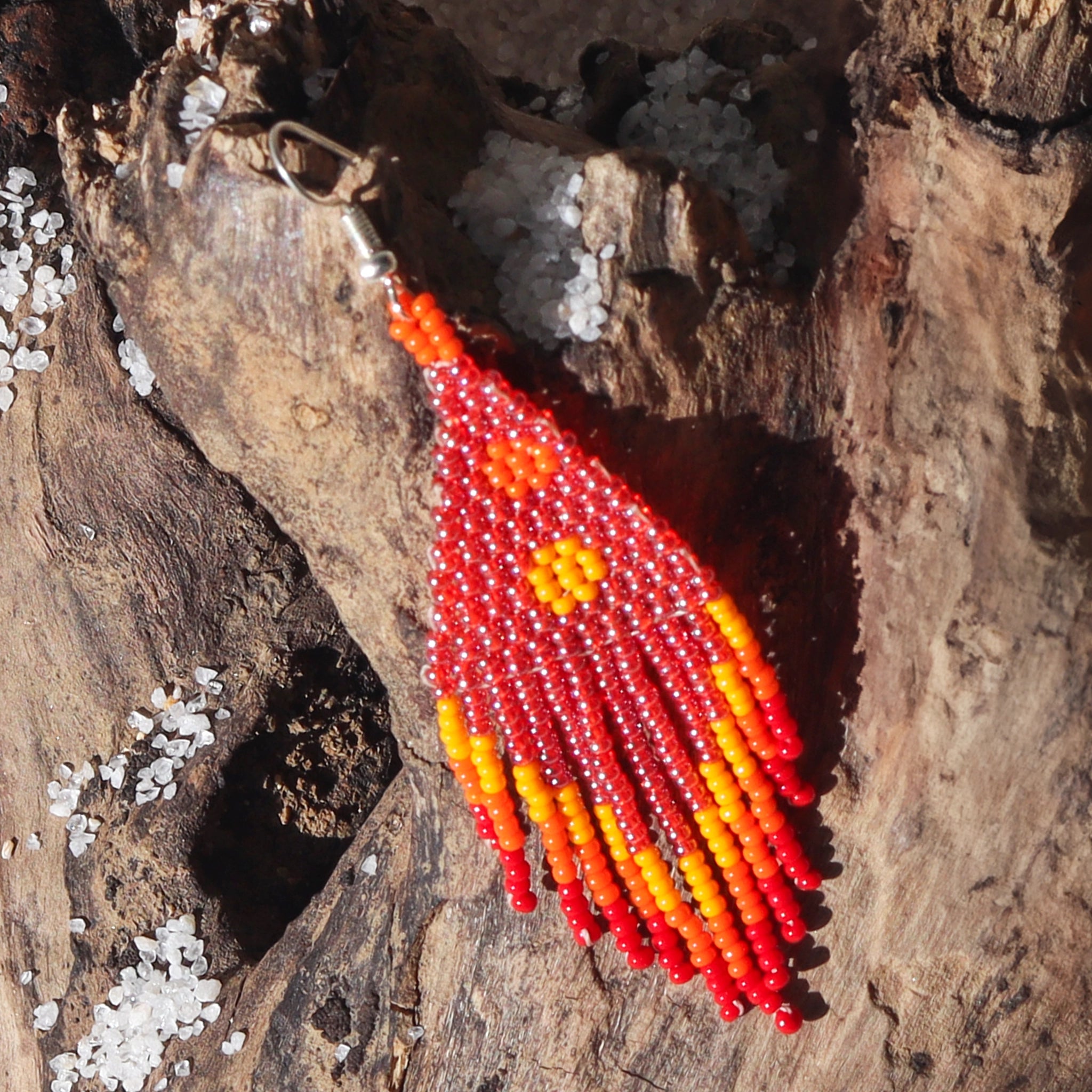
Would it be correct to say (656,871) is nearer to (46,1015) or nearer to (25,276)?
(46,1015)

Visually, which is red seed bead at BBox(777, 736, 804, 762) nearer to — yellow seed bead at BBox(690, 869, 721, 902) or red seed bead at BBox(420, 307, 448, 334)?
yellow seed bead at BBox(690, 869, 721, 902)

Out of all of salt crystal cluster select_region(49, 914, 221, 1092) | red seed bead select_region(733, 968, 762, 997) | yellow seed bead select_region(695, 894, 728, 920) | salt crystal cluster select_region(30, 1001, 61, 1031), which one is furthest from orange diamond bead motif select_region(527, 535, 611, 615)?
salt crystal cluster select_region(30, 1001, 61, 1031)

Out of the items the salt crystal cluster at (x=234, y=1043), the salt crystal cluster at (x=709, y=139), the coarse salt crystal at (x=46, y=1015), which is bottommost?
the coarse salt crystal at (x=46, y=1015)

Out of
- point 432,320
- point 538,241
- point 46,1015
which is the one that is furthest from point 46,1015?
point 538,241

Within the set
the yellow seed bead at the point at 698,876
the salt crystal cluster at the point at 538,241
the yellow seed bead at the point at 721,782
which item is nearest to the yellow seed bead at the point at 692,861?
the yellow seed bead at the point at 698,876

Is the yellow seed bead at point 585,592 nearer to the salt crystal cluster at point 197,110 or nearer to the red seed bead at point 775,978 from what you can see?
the red seed bead at point 775,978

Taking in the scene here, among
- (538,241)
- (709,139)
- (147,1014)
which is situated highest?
(709,139)

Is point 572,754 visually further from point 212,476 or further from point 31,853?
point 31,853
